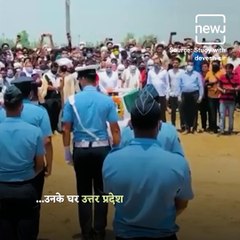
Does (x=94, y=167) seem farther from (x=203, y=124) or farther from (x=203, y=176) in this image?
(x=203, y=124)

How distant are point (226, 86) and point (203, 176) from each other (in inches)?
142

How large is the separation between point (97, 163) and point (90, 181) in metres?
0.18

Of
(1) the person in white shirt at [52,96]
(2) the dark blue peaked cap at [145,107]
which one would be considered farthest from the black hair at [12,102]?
(1) the person in white shirt at [52,96]

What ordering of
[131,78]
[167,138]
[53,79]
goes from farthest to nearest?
[131,78] → [53,79] → [167,138]

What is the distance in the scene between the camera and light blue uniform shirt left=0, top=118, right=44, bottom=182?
11.8 ft

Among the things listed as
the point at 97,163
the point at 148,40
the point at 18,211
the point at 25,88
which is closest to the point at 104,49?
the point at 148,40

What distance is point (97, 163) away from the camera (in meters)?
4.66

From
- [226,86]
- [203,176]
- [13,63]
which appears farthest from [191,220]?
[13,63]

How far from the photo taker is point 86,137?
15.3 feet

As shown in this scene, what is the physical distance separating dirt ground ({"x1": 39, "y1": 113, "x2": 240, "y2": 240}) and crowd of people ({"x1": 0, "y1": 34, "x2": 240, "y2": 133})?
133 centimetres

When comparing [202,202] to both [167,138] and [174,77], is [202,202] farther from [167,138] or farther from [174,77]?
[174,77]

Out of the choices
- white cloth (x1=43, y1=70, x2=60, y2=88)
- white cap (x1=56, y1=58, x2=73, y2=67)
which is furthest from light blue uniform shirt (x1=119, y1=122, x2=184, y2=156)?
white cap (x1=56, y1=58, x2=73, y2=67)

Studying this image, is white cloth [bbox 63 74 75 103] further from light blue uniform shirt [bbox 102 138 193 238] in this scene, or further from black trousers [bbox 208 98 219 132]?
light blue uniform shirt [bbox 102 138 193 238]

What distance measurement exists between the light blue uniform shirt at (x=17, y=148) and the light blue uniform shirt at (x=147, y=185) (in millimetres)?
1092
